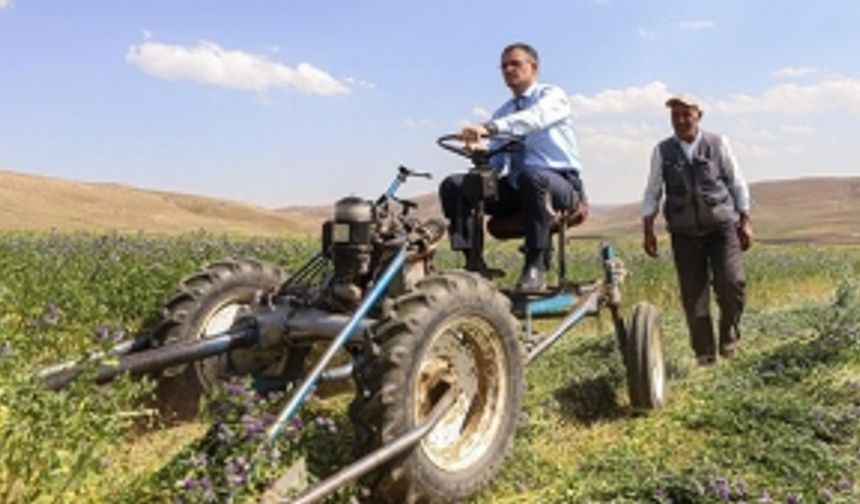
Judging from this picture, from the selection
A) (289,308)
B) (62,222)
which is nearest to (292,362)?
(289,308)

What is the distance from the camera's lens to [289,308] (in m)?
4.20

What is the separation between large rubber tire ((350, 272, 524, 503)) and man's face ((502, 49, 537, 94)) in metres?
2.36

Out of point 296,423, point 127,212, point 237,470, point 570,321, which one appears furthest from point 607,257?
point 127,212

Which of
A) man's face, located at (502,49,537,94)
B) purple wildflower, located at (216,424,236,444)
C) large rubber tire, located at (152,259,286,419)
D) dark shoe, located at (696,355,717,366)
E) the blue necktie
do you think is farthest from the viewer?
dark shoe, located at (696,355,717,366)

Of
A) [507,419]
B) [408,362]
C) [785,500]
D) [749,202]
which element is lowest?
[785,500]

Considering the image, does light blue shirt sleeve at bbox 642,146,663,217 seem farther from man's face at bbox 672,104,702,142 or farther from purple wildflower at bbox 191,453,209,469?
purple wildflower at bbox 191,453,209,469

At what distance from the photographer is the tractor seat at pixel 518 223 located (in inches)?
221

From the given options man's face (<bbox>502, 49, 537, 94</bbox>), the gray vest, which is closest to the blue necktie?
man's face (<bbox>502, 49, 537, 94</bbox>)

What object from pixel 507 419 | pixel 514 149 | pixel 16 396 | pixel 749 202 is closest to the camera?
pixel 16 396

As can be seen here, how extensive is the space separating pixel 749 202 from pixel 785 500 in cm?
471

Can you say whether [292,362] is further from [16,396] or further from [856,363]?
[856,363]

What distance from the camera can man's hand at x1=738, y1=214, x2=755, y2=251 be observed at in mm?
7945

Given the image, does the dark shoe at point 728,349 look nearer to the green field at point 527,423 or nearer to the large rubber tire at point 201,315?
the green field at point 527,423

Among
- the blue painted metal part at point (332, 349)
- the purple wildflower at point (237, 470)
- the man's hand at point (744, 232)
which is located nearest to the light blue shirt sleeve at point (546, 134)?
the blue painted metal part at point (332, 349)
